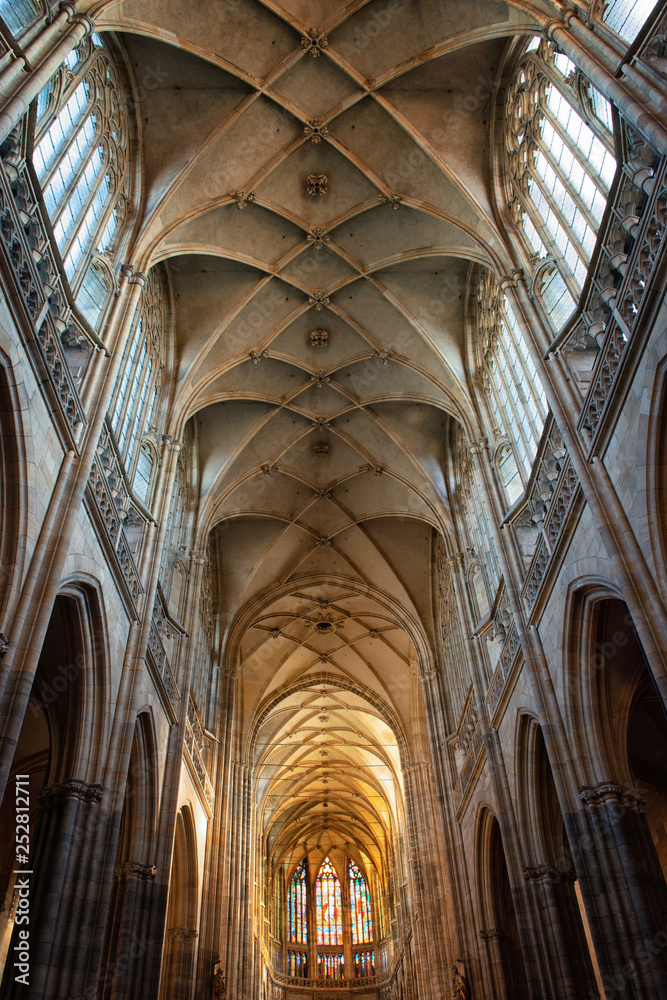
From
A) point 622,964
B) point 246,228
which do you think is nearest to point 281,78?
point 246,228

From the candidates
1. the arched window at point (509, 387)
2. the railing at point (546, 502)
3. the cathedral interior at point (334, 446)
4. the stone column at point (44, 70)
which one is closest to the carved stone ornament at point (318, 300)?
the cathedral interior at point (334, 446)

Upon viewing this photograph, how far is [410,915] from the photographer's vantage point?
3203 cm

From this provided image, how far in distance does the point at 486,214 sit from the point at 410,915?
28005 mm

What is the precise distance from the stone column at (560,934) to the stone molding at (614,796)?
3.37m

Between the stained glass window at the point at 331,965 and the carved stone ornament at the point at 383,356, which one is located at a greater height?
the carved stone ornament at the point at 383,356

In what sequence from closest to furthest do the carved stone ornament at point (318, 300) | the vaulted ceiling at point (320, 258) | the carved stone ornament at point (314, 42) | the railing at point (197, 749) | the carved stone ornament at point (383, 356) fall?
the carved stone ornament at point (314, 42), the vaulted ceiling at point (320, 258), the railing at point (197, 749), the carved stone ornament at point (318, 300), the carved stone ornament at point (383, 356)

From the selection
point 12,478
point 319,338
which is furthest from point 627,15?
point 319,338

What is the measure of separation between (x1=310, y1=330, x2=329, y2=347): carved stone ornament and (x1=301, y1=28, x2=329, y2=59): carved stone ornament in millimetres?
6844

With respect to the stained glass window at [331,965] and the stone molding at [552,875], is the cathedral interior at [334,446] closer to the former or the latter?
the stone molding at [552,875]

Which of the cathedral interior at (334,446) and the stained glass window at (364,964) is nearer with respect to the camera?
the cathedral interior at (334,446)

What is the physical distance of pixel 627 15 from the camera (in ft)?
35.5

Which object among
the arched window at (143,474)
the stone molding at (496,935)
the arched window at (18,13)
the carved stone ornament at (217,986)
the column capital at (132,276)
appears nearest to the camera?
the arched window at (18,13)

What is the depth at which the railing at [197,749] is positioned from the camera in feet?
61.7

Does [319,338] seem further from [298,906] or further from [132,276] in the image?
[298,906]
